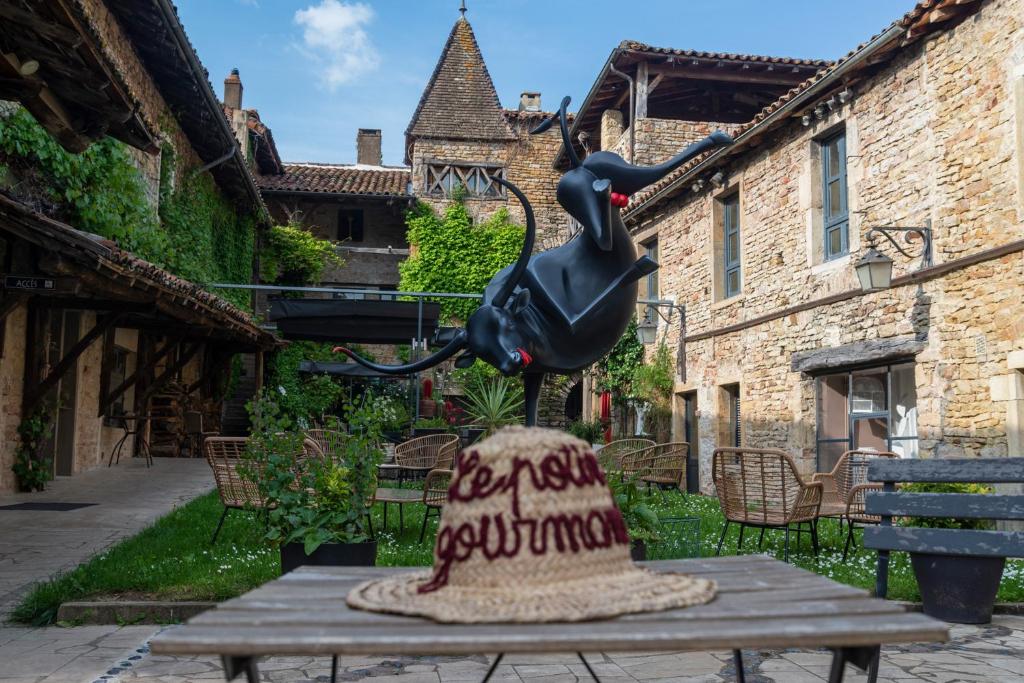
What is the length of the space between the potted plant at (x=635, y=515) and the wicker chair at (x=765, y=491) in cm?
→ 86

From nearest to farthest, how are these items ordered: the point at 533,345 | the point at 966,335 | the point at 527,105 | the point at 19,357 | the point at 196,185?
the point at 533,345 < the point at 966,335 < the point at 19,357 < the point at 196,185 < the point at 527,105

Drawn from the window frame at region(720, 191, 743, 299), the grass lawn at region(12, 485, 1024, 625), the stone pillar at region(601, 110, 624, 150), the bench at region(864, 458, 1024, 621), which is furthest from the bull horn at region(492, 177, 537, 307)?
the stone pillar at region(601, 110, 624, 150)

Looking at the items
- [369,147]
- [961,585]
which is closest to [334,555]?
[961,585]

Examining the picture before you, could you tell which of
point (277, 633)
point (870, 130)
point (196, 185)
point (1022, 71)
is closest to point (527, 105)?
point (196, 185)

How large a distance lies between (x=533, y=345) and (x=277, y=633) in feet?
9.27

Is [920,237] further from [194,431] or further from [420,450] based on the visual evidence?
A: [194,431]

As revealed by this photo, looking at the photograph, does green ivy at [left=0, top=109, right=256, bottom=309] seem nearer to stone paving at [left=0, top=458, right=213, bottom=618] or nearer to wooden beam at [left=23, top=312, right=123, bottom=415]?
wooden beam at [left=23, top=312, right=123, bottom=415]

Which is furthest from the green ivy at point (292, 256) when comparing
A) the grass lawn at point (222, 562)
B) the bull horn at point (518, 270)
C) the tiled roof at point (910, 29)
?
the bull horn at point (518, 270)

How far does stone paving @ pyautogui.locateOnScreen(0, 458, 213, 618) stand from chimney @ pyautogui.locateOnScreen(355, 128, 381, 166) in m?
18.5

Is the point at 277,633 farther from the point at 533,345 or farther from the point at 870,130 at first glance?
the point at 870,130

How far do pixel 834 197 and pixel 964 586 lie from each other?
698cm

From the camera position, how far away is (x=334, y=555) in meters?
4.92

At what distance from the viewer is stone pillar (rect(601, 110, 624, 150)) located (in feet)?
60.8

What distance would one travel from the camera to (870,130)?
997 centimetres
